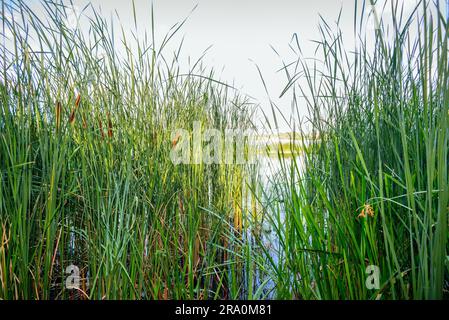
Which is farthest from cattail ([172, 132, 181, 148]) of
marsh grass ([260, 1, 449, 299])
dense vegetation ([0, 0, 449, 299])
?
marsh grass ([260, 1, 449, 299])

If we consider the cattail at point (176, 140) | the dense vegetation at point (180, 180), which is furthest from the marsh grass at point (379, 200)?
the cattail at point (176, 140)

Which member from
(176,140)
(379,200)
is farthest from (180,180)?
(379,200)

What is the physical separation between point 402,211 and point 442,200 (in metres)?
0.20

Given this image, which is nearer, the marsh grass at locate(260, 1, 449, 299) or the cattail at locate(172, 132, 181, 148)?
the marsh grass at locate(260, 1, 449, 299)

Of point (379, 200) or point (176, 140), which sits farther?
point (176, 140)

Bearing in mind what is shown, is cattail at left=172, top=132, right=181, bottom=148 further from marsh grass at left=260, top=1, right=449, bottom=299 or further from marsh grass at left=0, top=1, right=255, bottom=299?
marsh grass at left=260, top=1, right=449, bottom=299

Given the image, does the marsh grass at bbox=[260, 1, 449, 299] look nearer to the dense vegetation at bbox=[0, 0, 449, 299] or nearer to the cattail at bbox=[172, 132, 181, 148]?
the dense vegetation at bbox=[0, 0, 449, 299]

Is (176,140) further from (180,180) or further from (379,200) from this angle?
(379,200)

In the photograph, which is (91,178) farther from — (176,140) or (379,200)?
(379,200)

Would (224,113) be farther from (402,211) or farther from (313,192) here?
(402,211)

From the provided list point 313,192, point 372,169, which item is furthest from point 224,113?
point 372,169

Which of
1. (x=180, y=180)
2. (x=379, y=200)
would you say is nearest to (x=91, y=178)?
(x=180, y=180)

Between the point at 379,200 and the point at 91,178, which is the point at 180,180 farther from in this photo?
the point at 379,200

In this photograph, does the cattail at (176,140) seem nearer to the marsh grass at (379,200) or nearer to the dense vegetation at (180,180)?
the dense vegetation at (180,180)
